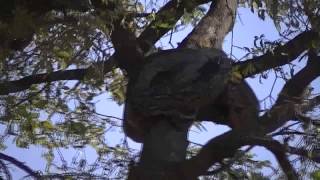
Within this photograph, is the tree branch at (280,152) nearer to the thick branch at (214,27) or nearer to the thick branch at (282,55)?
the thick branch at (282,55)

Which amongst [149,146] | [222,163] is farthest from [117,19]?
[222,163]

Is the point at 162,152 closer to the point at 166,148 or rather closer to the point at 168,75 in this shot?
the point at 166,148

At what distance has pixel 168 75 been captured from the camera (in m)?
3.18

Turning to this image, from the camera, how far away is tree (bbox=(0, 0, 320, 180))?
9.24 ft

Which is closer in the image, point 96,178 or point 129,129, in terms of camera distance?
point 96,178

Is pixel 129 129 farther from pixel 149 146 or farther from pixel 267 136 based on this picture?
pixel 267 136

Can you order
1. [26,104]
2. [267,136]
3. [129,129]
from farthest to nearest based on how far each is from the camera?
[26,104], [129,129], [267,136]

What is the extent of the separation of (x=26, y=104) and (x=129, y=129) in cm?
133

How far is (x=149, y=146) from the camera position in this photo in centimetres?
311

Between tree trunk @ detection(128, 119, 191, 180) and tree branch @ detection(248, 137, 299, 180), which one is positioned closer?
tree branch @ detection(248, 137, 299, 180)

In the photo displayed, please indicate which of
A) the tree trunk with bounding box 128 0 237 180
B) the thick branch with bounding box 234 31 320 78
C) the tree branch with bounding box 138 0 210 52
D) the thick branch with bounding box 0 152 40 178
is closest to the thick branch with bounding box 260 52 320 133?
the thick branch with bounding box 234 31 320 78

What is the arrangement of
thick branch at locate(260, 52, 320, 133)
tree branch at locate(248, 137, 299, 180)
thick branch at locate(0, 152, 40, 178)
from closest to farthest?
tree branch at locate(248, 137, 299, 180) < thick branch at locate(260, 52, 320, 133) < thick branch at locate(0, 152, 40, 178)

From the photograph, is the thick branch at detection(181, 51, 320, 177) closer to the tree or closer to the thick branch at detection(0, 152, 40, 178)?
the tree

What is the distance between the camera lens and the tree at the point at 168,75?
9.24 feet
